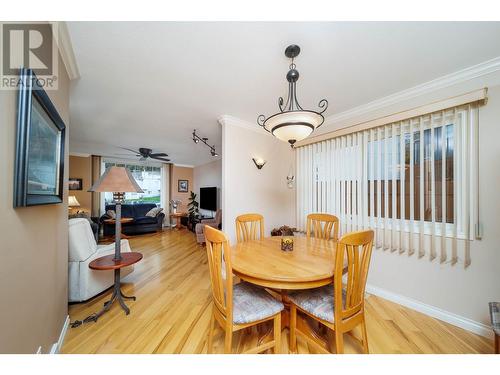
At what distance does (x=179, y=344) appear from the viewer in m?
1.48

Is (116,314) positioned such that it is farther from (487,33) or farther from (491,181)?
(487,33)

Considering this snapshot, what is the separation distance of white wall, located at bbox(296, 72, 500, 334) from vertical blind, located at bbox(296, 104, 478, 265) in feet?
0.21

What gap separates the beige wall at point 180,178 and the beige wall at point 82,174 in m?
2.31

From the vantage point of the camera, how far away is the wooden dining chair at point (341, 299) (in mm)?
1160

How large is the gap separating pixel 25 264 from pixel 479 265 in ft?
10.8

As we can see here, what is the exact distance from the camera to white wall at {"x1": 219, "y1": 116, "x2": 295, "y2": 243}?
2686 millimetres

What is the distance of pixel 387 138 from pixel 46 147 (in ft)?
10.1

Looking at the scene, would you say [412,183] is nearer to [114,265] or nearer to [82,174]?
[114,265]

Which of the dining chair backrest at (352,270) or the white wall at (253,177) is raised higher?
the white wall at (253,177)

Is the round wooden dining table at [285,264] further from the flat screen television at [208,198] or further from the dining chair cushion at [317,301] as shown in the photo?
the flat screen television at [208,198]

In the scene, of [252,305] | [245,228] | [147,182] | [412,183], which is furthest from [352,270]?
[147,182]

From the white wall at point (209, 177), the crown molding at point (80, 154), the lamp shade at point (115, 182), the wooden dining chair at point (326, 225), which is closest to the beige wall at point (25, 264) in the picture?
the lamp shade at point (115, 182)

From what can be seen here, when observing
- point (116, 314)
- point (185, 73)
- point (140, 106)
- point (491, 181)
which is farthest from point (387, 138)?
point (116, 314)

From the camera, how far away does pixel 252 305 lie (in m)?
1.33
